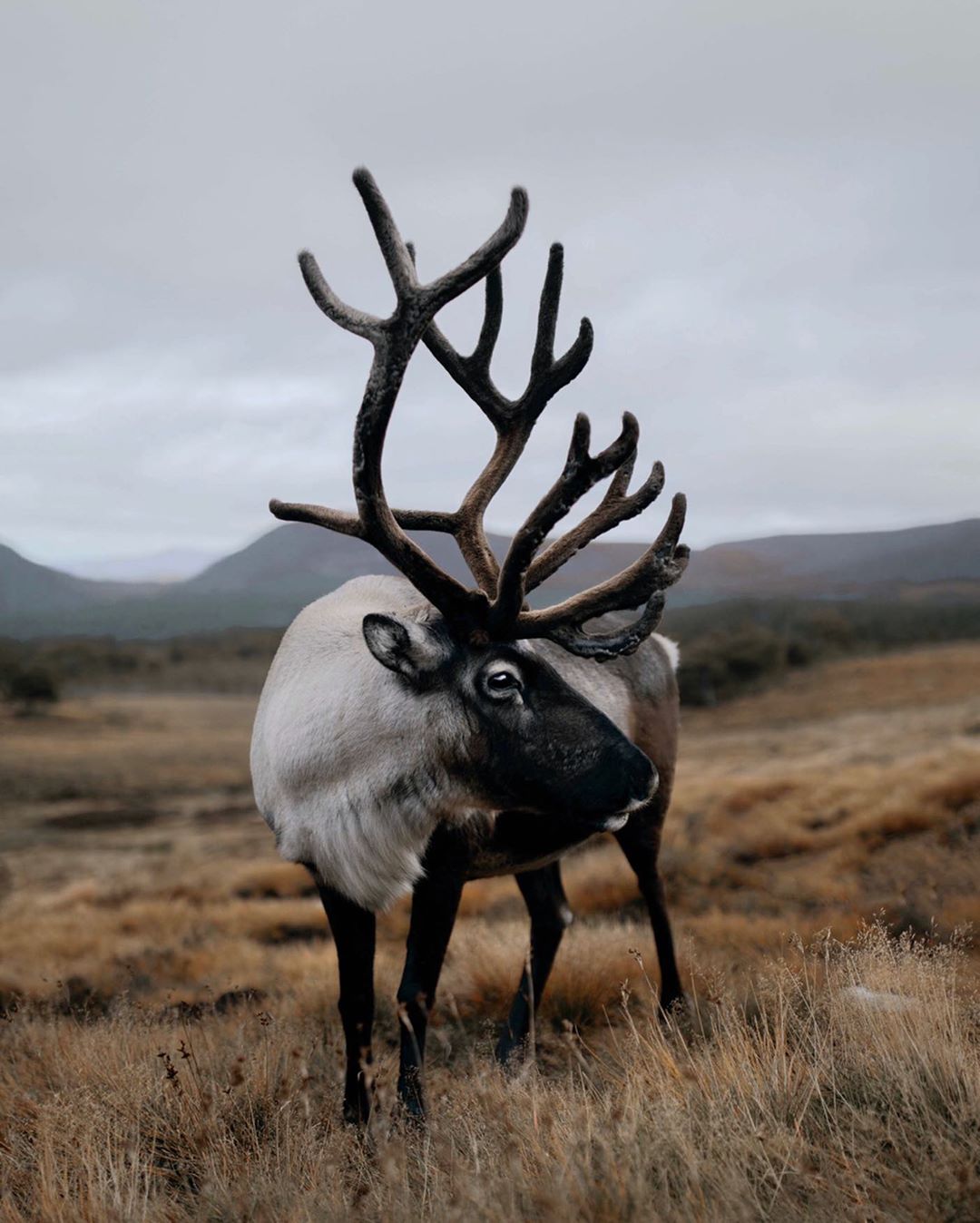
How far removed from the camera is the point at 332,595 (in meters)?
5.27

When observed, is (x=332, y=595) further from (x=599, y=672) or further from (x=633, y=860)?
(x=633, y=860)

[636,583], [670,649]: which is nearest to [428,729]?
[636,583]

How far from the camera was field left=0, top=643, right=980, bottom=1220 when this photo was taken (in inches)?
107

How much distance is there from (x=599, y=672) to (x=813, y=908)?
408 centimetres

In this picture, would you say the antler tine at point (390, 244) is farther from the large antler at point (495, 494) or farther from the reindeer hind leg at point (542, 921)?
the reindeer hind leg at point (542, 921)

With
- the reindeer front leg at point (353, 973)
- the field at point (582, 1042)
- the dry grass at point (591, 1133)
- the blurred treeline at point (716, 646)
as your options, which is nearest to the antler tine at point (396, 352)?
the reindeer front leg at point (353, 973)

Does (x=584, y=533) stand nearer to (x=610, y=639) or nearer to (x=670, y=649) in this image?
(x=610, y=639)

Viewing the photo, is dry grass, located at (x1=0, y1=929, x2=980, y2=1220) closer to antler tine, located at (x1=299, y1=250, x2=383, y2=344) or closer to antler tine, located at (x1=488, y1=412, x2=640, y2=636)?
antler tine, located at (x1=488, y1=412, x2=640, y2=636)

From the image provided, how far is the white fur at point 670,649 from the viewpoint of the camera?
620cm

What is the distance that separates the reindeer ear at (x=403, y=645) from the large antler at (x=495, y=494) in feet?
0.57

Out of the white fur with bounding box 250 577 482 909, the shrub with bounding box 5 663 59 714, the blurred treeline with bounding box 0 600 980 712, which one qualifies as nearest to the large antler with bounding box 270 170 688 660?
the white fur with bounding box 250 577 482 909

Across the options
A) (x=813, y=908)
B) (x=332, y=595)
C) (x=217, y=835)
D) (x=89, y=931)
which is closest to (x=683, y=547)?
(x=332, y=595)

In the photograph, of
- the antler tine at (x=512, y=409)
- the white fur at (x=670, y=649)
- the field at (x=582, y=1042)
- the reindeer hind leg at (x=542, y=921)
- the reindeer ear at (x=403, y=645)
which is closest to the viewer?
the field at (x=582, y=1042)

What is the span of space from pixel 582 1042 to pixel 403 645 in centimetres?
215
